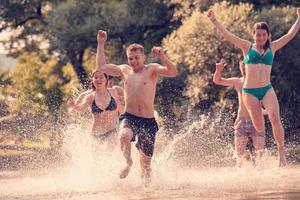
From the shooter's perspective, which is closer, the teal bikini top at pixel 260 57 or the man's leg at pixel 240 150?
the teal bikini top at pixel 260 57

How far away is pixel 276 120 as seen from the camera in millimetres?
10562

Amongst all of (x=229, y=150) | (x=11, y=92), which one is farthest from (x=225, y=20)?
(x=11, y=92)

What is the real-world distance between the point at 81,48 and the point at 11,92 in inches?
468

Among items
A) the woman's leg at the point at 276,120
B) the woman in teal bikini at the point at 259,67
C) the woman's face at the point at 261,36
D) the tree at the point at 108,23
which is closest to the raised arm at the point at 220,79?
the woman in teal bikini at the point at 259,67

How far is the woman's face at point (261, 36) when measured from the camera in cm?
1067

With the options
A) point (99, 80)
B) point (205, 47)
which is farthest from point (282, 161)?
point (205, 47)

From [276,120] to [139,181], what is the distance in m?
1.71

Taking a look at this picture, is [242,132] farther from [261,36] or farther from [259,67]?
[261,36]

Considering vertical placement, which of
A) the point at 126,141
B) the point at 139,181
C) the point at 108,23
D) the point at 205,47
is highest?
the point at 108,23

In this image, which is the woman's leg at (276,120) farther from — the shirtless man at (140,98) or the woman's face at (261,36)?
the shirtless man at (140,98)

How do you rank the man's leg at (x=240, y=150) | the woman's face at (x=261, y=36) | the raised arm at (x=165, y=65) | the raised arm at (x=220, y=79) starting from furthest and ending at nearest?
the man's leg at (x=240, y=150) < the raised arm at (x=220, y=79) < the woman's face at (x=261, y=36) < the raised arm at (x=165, y=65)

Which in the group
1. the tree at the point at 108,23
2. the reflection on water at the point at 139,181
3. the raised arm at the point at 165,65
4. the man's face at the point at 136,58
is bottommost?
the reflection on water at the point at 139,181

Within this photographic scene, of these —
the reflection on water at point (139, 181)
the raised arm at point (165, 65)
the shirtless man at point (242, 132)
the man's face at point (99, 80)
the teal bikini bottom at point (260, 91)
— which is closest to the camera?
the reflection on water at point (139, 181)

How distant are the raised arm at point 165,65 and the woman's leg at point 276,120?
1.23m
